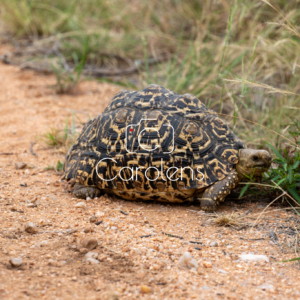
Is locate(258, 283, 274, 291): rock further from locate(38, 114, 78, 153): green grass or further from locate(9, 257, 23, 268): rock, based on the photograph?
locate(38, 114, 78, 153): green grass

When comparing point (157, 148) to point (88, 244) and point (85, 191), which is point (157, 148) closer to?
point (85, 191)

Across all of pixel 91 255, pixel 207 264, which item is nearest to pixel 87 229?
pixel 91 255

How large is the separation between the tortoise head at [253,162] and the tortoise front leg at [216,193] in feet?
0.45

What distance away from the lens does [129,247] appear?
8.21 ft

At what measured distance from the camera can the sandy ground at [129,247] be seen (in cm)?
205

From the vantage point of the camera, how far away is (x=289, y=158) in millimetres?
3348

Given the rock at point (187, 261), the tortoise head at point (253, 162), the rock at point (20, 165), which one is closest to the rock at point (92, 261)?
the rock at point (187, 261)

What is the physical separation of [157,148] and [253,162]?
2.70 feet

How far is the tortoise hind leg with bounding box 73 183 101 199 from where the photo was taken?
3.39m

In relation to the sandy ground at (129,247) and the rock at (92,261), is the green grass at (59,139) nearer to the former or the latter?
the sandy ground at (129,247)

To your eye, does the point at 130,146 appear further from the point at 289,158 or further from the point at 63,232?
the point at 289,158

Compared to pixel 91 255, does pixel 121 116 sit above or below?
above

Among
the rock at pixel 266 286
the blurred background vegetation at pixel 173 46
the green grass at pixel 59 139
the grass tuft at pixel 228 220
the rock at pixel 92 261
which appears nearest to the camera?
the rock at pixel 266 286

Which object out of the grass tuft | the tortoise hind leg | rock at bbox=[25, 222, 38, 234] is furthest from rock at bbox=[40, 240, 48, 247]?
the grass tuft
